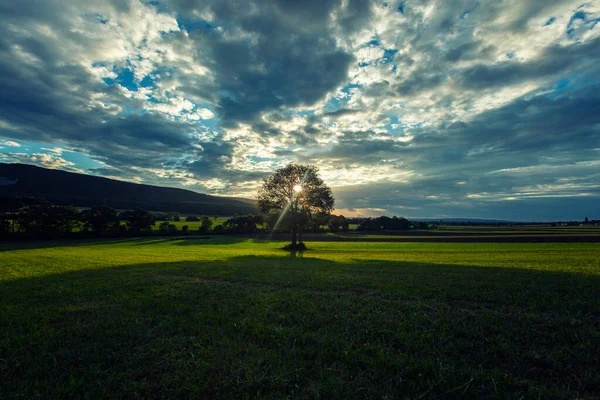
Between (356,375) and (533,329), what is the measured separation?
4.47m

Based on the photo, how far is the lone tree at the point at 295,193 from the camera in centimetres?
4478

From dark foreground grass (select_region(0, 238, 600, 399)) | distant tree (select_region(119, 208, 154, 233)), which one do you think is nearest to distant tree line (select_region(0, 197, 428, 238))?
distant tree (select_region(119, 208, 154, 233))

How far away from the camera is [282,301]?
8.23 meters

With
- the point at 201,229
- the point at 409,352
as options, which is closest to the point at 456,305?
the point at 409,352

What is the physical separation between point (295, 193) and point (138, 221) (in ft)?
189

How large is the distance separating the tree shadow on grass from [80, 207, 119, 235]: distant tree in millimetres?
74942

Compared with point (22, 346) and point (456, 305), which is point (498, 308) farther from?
point (22, 346)

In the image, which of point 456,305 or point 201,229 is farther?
point 201,229

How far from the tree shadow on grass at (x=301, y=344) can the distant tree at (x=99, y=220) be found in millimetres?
74942

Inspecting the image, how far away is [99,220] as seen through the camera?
69.9 m

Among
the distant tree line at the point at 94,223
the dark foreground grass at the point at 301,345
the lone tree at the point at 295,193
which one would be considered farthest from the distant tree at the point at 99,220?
the dark foreground grass at the point at 301,345

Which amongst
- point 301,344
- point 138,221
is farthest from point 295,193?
point 138,221

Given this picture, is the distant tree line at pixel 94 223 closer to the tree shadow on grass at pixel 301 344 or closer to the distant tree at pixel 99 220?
the distant tree at pixel 99 220

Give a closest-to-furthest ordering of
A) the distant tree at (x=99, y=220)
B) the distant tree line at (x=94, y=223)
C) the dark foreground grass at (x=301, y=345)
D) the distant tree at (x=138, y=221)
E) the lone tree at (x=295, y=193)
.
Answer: the dark foreground grass at (x=301, y=345), the lone tree at (x=295, y=193), the distant tree line at (x=94, y=223), the distant tree at (x=99, y=220), the distant tree at (x=138, y=221)
